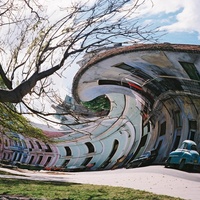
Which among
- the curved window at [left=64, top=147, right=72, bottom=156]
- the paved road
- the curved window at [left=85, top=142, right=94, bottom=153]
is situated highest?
the curved window at [left=85, top=142, right=94, bottom=153]

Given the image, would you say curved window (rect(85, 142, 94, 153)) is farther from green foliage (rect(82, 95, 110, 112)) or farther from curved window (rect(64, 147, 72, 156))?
green foliage (rect(82, 95, 110, 112))

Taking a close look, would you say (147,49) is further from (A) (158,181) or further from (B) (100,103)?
(B) (100,103)

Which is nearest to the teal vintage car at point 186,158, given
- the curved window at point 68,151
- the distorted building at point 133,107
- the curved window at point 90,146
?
the distorted building at point 133,107

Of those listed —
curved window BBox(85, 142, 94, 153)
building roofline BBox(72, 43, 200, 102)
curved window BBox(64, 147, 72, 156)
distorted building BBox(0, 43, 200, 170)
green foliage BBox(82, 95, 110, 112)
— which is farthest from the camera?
curved window BBox(64, 147, 72, 156)

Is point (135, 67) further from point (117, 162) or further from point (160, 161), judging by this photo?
point (117, 162)

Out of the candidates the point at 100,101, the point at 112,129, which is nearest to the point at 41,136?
the point at 112,129

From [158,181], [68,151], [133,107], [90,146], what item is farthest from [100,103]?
[158,181]

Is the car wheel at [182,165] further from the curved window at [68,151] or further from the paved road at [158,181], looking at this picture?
the curved window at [68,151]

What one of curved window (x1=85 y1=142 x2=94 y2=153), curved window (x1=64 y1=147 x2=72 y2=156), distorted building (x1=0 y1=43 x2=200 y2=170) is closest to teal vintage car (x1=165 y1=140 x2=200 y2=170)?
distorted building (x1=0 y1=43 x2=200 y2=170)

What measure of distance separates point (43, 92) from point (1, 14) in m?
1.37

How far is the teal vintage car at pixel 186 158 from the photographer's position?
12.7 m

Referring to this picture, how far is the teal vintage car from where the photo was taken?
12.7 metres

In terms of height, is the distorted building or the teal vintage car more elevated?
the distorted building

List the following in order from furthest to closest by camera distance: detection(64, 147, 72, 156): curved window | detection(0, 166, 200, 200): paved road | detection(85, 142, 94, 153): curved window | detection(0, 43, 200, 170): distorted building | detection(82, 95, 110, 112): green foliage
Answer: detection(64, 147, 72, 156): curved window
detection(82, 95, 110, 112): green foliage
detection(85, 142, 94, 153): curved window
detection(0, 43, 200, 170): distorted building
detection(0, 166, 200, 200): paved road
